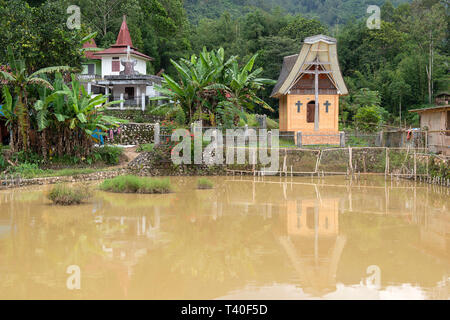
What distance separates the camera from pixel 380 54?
117 ft

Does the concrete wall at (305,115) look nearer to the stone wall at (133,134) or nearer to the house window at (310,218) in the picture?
the stone wall at (133,134)

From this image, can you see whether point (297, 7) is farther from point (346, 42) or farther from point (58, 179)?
point (58, 179)

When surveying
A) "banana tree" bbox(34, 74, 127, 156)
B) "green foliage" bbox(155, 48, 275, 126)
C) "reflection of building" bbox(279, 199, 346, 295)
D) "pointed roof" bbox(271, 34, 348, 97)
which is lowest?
"reflection of building" bbox(279, 199, 346, 295)

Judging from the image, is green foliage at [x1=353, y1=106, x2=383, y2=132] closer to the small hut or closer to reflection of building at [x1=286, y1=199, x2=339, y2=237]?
the small hut

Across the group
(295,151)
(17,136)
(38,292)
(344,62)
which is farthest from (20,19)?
(344,62)

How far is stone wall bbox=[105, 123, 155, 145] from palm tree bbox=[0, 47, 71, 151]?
5.73m

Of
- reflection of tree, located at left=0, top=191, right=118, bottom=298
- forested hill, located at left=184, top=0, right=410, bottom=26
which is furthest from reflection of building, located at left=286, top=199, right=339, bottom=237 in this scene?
forested hill, located at left=184, top=0, right=410, bottom=26

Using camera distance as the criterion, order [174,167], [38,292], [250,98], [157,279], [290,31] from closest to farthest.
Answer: [38,292]
[157,279]
[174,167]
[250,98]
[290,31]

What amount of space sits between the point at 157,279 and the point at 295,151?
13.9 metres

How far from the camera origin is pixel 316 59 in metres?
22.4

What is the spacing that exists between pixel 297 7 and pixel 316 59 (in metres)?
44.2

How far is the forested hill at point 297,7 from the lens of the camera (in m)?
50.9

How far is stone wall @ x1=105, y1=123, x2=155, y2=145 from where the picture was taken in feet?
75.9

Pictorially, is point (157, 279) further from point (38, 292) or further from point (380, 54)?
point (380, 54)
